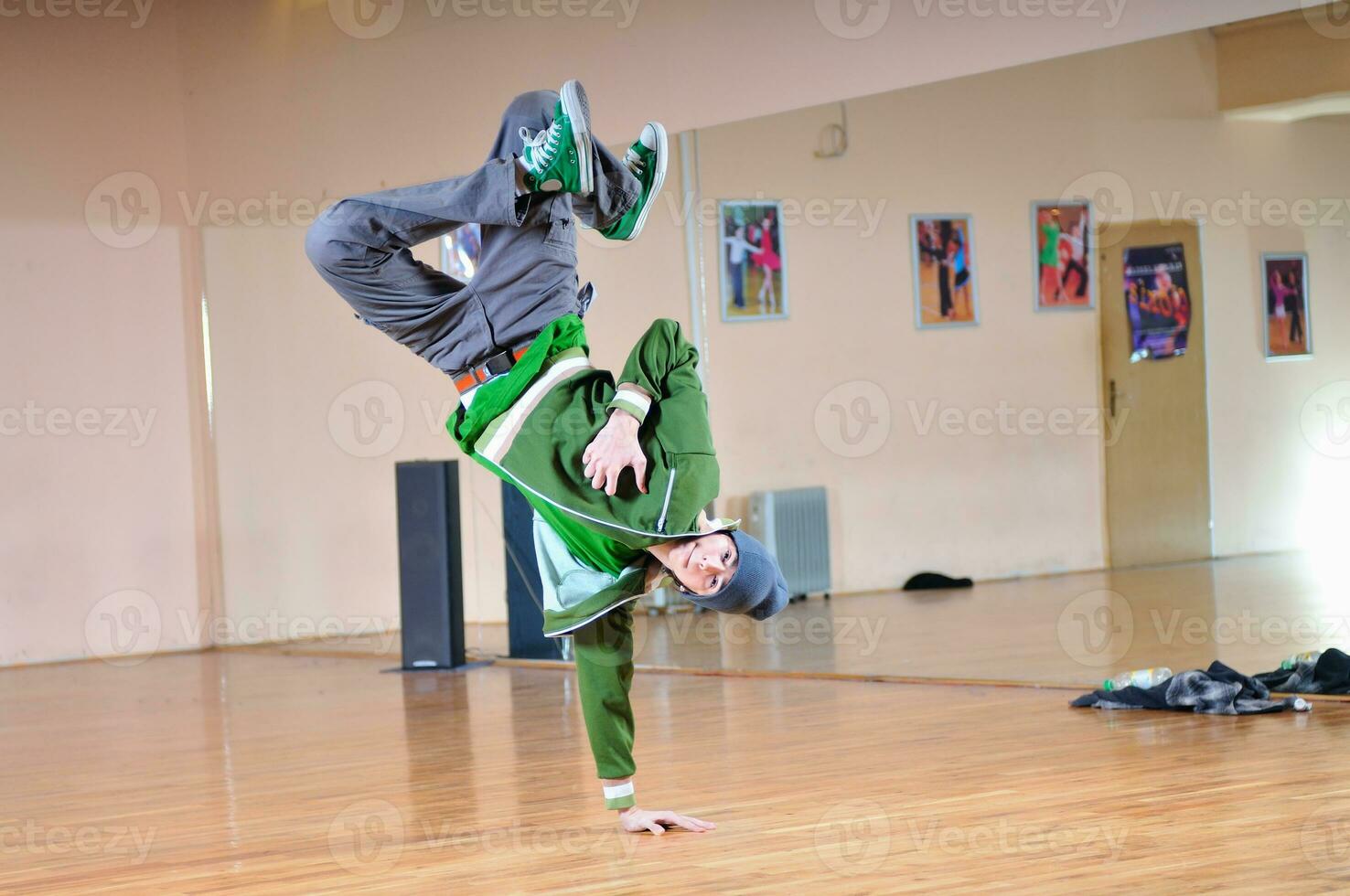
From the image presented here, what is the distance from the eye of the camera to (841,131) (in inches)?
244

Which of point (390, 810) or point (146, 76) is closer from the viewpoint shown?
point (390, 810)

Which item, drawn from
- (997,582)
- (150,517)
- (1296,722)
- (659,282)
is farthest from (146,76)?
(1296,722)

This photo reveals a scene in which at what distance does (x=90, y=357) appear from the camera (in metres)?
7.52

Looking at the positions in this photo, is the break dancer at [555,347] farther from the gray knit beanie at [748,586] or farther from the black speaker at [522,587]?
the black speaker at [522,587]

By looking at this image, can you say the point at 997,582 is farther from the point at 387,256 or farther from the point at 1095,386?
the point at 387,256

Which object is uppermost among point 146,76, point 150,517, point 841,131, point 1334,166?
point 146,76

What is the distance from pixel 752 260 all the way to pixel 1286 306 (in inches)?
94.5

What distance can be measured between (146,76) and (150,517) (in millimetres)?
2474

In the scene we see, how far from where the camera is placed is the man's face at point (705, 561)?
2.52m

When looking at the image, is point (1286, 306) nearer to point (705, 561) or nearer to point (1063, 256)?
point (1063, 256)

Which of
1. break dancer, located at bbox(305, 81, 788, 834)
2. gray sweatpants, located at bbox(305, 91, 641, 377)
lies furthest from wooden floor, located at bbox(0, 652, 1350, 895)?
gray sweatpants, located at bbox(305, 91, 641, 377)

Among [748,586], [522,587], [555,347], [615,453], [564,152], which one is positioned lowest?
[522,587]

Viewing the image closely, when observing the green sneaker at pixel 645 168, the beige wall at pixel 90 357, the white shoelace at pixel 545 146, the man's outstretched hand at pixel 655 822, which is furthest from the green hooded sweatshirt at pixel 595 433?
the beige wall at pixel 90 357

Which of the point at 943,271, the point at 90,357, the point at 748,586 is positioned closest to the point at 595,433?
the point at 748,586
